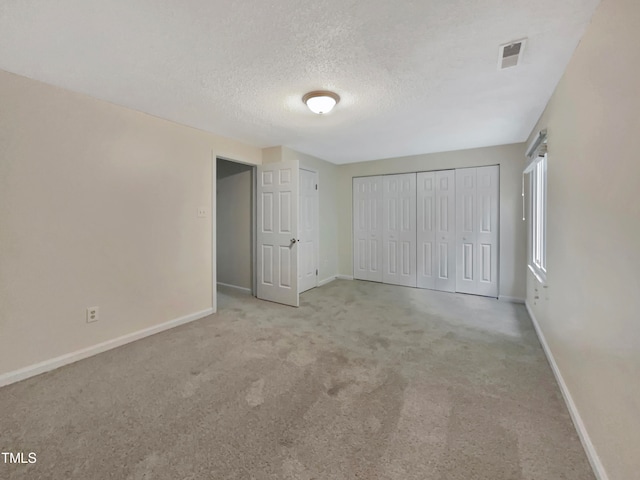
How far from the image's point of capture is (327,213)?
5168mm

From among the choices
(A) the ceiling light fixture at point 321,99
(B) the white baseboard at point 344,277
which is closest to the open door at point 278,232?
(A) the ceiling light fixture at point 321,99

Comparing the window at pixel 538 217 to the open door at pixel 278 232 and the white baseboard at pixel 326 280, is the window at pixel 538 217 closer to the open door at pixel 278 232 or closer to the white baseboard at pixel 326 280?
the open door at pixel 278 232

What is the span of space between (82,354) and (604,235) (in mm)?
3687

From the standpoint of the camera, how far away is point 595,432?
133 centimetres

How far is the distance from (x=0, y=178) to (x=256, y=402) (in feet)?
7.81

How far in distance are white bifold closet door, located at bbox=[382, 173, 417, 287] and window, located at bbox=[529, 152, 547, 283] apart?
5.68 ft

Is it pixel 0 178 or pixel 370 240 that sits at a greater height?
pixel 0 178

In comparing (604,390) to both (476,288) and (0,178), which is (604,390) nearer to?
(476,288)

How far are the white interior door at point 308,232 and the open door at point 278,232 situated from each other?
0.55 metres

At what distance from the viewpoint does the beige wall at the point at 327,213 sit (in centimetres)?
490

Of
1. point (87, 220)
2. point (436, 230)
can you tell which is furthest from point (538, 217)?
point (87, 220)

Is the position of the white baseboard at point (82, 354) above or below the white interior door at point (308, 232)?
below

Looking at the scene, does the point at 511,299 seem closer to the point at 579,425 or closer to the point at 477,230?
the point at 477,230

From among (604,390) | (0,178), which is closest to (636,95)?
(604,390)
